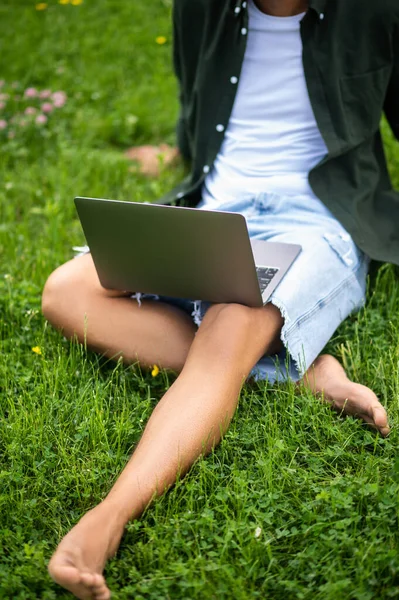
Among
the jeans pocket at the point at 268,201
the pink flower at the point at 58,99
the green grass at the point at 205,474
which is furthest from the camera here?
the pink flower at the point at 58,99

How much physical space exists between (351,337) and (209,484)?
2.60ft

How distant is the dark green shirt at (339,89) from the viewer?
7.95ft

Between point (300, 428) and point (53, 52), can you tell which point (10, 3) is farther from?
point (300, 428)

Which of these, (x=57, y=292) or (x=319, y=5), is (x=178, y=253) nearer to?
(x=57, y=292)

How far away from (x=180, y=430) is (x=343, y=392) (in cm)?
50

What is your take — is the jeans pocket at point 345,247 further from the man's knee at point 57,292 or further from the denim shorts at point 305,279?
the man's knee at point 57,292

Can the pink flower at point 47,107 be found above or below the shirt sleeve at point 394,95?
below

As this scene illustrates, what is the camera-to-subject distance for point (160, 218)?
6.41ft

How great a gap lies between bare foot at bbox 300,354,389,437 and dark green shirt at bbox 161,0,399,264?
0.38m

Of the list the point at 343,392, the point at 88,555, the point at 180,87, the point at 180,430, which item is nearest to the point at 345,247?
the point at 343,392

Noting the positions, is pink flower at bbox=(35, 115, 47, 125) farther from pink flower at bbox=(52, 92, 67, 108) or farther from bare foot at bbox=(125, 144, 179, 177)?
bare foot at bbox=(125, 144, 179, 177)

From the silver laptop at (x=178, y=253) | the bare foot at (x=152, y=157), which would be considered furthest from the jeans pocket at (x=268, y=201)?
the bare foot at (x=152, y=157)

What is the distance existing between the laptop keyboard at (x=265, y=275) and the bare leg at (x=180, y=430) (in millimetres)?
65

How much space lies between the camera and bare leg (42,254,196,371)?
92.0 inches
